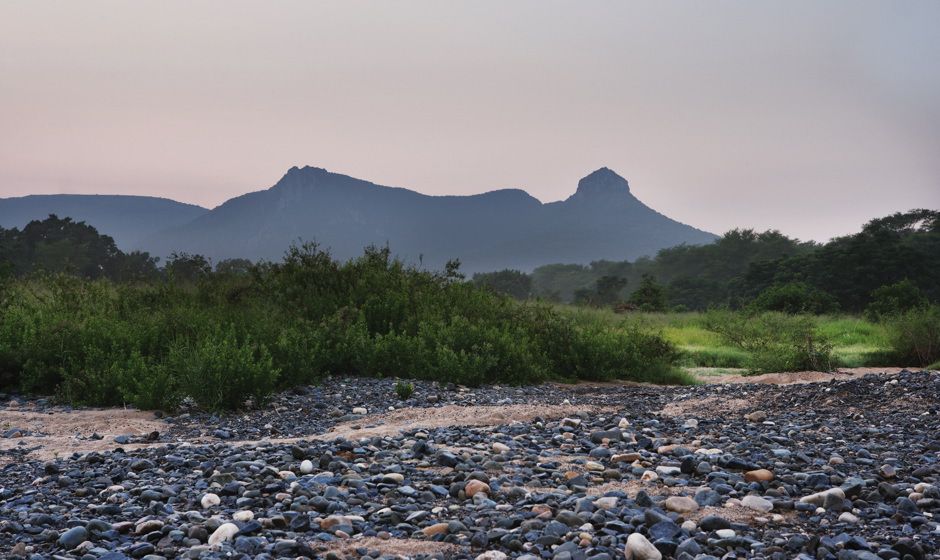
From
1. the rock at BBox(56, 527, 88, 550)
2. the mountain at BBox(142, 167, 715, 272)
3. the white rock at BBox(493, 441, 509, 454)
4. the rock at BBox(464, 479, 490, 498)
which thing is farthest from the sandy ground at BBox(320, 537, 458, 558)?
the mountain at BBox(142, 167, 715, 272)

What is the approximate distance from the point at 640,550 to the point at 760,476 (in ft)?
5.04

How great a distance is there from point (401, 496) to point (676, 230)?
183 meters

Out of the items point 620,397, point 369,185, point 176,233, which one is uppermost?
point 369,185

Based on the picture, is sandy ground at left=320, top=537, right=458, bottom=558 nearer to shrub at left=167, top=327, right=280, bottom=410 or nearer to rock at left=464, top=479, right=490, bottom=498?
rock at left=464, top=479, right=490, bottom=498

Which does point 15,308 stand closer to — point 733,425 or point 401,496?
point 401,496

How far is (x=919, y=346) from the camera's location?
639 inches

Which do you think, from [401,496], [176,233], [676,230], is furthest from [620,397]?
[676,230]

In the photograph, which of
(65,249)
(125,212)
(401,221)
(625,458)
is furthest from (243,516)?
(125,212)

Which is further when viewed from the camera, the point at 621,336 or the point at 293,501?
the point at 621,336

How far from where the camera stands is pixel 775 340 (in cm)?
1983

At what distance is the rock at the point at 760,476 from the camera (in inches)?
169

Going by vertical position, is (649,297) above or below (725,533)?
above

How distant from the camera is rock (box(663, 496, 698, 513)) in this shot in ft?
12.3

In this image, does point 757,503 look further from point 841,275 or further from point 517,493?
point 841,275
